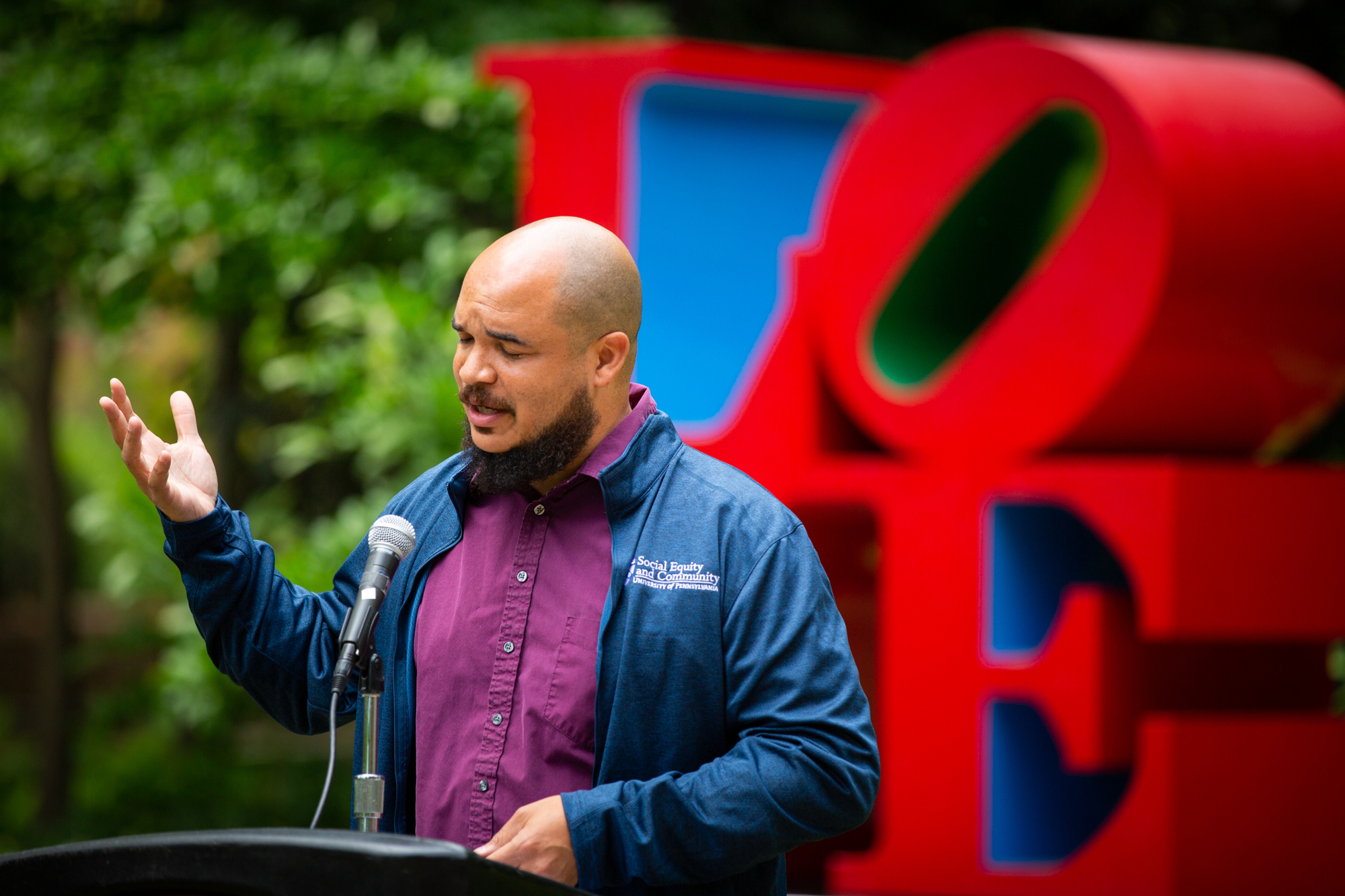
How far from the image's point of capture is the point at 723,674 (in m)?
2.17

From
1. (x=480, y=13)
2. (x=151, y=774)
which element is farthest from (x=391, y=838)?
(x=151, y=774)

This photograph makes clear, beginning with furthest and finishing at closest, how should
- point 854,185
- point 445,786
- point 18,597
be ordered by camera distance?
point 18,597 → point 854,185 → point 445,786

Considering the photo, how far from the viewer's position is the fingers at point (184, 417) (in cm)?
242

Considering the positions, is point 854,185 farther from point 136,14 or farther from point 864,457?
point 136,14

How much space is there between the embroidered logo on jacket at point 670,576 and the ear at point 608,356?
265mm

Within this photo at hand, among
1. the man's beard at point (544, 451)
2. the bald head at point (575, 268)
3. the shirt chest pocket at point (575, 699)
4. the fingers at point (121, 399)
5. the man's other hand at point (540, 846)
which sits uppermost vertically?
the bald head at point (575, 268)

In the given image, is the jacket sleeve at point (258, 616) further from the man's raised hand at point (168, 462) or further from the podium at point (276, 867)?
the podium at point (276, 867)

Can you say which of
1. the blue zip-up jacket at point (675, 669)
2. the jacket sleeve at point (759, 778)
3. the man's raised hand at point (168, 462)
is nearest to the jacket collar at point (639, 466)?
the blue zip-up jacket at point (675, 669)

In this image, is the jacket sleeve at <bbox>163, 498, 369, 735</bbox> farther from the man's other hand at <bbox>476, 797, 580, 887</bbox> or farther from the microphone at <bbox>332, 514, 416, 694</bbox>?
the man's other hand at <bbox>476, 797, 580, 887</bbox>

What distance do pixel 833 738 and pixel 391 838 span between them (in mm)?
569

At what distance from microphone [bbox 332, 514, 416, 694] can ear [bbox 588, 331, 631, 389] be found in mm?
340

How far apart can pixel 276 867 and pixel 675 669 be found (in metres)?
0.56

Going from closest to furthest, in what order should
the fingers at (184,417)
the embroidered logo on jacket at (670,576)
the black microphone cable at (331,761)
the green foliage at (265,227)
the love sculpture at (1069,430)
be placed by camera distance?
the black microphone cable at (331,761) → the embroidered logo on jacket at (670,576) → the fingers at (184,417) → the love sculpture at (1069,430) → the green foliage at (265,227)

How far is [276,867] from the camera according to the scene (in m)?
1.85
